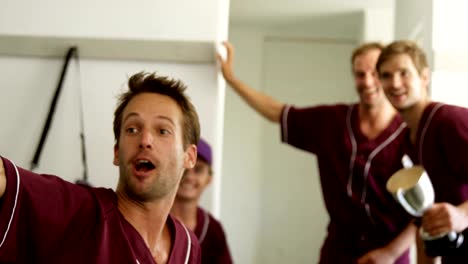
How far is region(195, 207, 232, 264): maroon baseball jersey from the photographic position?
4.81 ft

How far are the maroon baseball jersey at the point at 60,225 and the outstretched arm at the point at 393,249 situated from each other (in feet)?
2.59

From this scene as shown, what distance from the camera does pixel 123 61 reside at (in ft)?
4.67

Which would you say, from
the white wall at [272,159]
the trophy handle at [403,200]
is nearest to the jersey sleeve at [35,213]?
the trophy handle at [403,200]

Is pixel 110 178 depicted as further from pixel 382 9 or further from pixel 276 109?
pixel 382 9

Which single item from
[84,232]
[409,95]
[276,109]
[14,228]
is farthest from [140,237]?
[276,109]

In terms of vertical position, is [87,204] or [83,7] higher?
[83,7]

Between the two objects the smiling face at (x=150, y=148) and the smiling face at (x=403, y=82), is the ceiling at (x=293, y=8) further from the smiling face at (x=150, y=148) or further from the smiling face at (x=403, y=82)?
the smiling face at (x=150, y=148)

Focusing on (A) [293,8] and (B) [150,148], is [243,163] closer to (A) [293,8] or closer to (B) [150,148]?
(A) [293,8]

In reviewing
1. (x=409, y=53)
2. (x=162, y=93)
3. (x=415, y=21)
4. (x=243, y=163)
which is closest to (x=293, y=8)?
(x=415, y=21)

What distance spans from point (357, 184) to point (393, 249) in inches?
7.9

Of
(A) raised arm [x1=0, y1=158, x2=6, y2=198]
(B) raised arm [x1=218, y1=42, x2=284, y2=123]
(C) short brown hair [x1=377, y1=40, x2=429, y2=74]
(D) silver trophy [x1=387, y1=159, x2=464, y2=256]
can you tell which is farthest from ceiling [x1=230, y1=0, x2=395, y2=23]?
(A) raised arm [x1=0, y1=158, x2=6, y2=198]

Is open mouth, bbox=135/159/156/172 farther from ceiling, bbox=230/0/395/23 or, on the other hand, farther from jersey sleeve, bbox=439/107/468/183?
ceiling, bbox=230/0/395/23

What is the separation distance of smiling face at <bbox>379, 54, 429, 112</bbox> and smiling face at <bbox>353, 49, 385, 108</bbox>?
168 millimetres

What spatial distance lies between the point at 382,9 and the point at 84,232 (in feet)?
5.95
